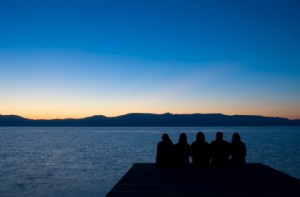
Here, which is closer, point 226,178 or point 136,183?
point 136,183

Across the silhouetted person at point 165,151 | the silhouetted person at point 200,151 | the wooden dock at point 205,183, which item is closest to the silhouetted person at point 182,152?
the silhouetted person at point 165,151

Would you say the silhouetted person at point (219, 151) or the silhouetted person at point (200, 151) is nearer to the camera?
the silhouetted person at point (200, 151)

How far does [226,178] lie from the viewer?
10508mm

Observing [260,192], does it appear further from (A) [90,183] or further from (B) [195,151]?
(A) [90,183]

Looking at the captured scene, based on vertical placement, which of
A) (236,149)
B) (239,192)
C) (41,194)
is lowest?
(41,194)

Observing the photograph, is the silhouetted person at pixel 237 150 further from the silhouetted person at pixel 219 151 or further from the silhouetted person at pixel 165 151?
the silhouetted person at pixel 165 151

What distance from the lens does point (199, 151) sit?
1351 centimetres

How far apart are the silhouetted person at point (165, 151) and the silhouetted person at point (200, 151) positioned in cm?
86

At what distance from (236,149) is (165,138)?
2.86 metres

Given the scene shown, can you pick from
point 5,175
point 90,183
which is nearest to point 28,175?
point 5,175

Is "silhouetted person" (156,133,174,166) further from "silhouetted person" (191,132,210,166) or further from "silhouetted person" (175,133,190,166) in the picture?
"silhouetted person" (191,132,210,166)

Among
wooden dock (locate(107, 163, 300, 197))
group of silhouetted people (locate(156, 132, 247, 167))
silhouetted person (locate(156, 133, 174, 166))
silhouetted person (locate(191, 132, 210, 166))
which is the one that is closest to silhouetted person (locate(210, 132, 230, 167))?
group of silhouetted people (locate(156, 132, 247, 167))

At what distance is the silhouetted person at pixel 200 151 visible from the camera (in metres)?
13.2

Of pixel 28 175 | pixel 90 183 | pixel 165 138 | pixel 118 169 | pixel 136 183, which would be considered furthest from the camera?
pixel 118 169
